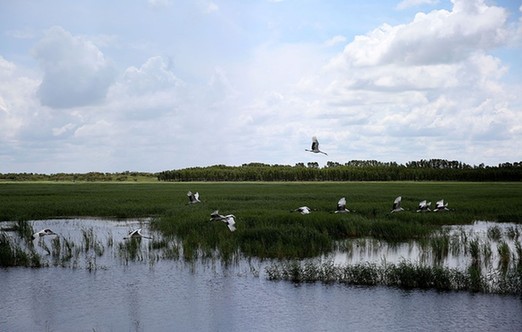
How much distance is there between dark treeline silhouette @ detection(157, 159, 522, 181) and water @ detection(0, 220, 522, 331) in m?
105

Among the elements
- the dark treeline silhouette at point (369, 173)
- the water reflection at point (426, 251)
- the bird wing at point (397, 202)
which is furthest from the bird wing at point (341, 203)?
the dark treeline silhouette at point (369, 173)

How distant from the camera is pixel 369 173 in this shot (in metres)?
124

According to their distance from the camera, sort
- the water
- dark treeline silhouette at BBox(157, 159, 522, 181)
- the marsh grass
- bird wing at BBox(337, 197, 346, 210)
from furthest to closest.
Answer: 1. dark treeline silhouette at BBox(157, 159, 522, 181)
2. bird wing at BBox(337, 197, 346, 210)
3. the marsh grass
4. the water

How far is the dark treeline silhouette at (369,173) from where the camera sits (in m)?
115

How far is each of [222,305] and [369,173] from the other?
366ft

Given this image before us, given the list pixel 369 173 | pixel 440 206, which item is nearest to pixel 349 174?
pixel 369 173

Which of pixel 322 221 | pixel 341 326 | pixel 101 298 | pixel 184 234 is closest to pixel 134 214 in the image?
pixel 184 234

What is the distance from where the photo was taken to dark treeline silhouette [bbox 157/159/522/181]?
376 ft

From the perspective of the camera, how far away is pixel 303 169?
129m

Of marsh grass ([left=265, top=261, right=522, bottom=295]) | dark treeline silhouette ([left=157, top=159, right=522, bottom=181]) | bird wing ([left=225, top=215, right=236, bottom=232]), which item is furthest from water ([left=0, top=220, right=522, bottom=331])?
dark treeline silhouette ([left=157, top=159, right=522, bottom=181])

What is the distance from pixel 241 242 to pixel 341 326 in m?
9.64

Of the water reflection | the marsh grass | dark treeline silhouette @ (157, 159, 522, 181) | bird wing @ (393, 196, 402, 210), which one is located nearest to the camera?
the marsh grass

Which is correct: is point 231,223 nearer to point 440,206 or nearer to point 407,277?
point 407,277

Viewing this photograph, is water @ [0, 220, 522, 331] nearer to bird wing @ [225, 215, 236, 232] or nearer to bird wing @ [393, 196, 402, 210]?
bird wing @ [225, 215, 236, 232]
